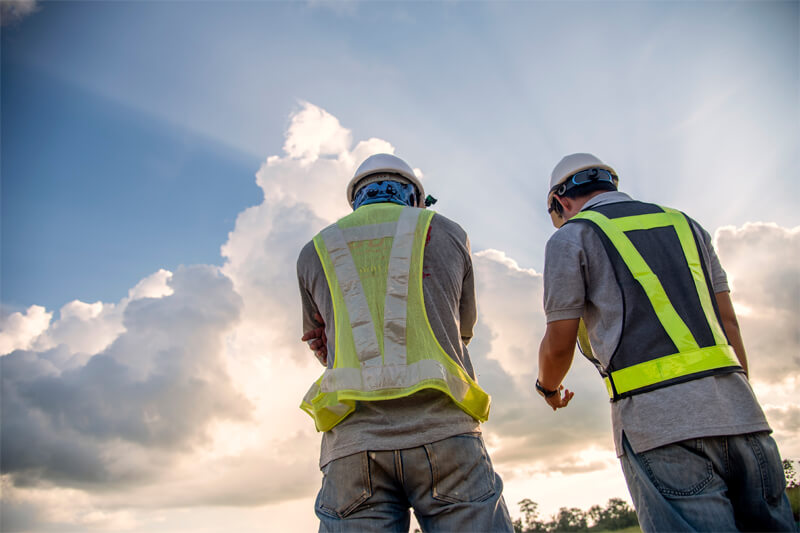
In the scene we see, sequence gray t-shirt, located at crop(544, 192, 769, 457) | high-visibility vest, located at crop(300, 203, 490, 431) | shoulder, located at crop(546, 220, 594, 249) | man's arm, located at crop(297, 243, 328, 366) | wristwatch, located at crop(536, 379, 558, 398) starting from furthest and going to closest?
wristwatch, located at crop(536, 379, 558, 398) < man's arm, located at crop(297, 243, 328, 366) < shoulder, located at crop(546, 220, 594, 249) < high-visibility vest, located at crop(300, 203, 490, 431) < gray t-shirt, located at crop(544, 192, 769, 457)

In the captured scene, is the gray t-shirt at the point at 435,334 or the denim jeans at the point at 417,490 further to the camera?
the gray t-shirt at the point at 435,334

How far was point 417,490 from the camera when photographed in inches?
145

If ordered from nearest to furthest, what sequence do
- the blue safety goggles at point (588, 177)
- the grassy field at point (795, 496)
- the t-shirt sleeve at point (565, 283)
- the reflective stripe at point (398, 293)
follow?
the reflective stripe at point (398, 293) → the t-shirt sleeve at point (565, 283) → the blue safety goggles at point (588, 177) → the grassy field at point (795, 496)

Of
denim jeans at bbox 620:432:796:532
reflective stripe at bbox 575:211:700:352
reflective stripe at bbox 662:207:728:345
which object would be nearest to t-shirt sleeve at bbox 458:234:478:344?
reflective stripe at bbox 575:211:700:352

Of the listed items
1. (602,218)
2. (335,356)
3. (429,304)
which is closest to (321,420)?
(335,356)

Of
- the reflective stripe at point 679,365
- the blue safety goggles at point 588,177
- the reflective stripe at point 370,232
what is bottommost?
the reflective stripe at point 679,365

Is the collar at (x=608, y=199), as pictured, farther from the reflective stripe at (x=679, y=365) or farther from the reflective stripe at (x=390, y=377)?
the reflective stripe at (x=390, y=377)

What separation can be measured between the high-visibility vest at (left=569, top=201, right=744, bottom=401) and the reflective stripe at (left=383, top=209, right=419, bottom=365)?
1420 millimetres

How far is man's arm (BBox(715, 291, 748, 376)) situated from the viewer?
15.6ft

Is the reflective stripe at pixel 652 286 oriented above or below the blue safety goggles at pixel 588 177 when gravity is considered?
below

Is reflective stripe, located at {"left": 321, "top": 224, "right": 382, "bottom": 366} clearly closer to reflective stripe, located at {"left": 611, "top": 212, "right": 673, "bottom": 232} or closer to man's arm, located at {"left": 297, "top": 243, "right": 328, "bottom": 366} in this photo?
man's arm, located at {"left": 297, "top": 243, "right": 328, "bottom": 366}

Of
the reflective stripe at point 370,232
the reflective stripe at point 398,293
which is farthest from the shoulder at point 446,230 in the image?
the reflective stripe at point 370,232

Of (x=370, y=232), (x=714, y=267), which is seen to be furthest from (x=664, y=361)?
(x=370, y=232)

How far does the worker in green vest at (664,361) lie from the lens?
367 centimetres
